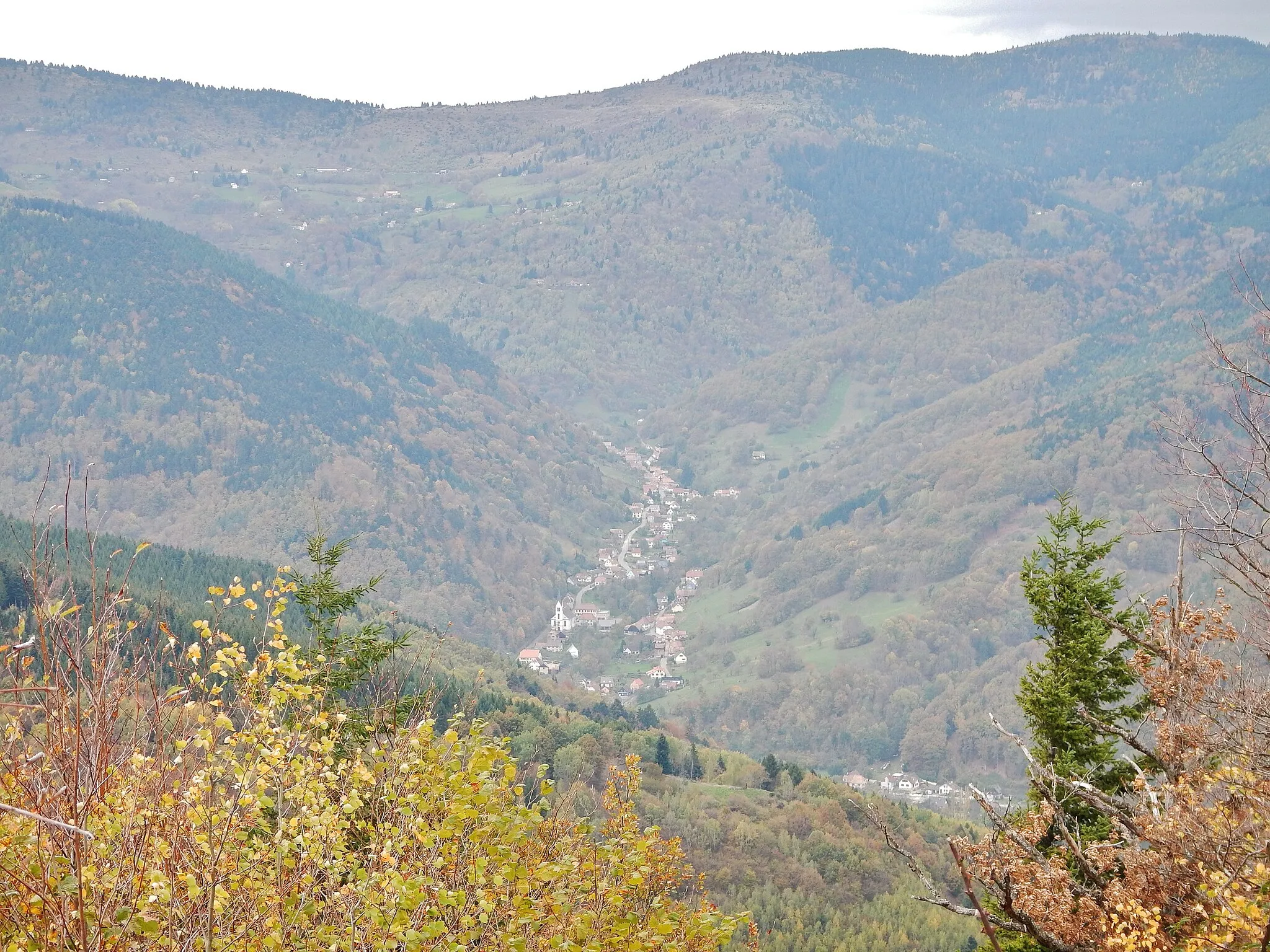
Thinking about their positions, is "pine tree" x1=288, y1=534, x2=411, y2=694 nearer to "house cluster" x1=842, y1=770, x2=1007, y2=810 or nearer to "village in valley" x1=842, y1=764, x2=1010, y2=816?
"village in valley" x1=842, y1=764, x2=1010, y2=816

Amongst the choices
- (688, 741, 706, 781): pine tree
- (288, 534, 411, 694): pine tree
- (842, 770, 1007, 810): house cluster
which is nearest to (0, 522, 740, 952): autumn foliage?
(288, 534, 411, 694): pine tree

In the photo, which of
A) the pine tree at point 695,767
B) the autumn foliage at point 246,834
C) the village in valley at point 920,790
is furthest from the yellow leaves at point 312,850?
the village in valley at point 920,790

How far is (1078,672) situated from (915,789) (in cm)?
14065

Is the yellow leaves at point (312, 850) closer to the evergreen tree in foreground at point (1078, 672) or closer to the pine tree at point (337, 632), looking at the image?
the pine tree at point (337, 632)

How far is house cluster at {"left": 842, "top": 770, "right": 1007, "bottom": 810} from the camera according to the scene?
149m

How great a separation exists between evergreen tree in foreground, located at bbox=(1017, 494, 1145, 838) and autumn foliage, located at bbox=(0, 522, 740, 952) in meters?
13.3

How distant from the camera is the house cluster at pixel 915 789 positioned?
148625mm

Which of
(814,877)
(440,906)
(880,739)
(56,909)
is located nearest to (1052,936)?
(440,906)

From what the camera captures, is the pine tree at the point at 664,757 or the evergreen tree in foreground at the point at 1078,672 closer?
the evergreen tree in foreground at the point at 1078,672

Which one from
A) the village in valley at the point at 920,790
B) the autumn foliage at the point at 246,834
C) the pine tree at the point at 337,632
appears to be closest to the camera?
the autumn foliage at the point at 246,834

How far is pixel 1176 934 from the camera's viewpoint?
17109 millimetres

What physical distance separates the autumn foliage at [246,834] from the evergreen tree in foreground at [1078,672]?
43.7 feet

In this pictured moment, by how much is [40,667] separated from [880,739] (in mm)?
139082

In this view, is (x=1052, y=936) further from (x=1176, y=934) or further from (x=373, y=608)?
(x=373, y=608)
